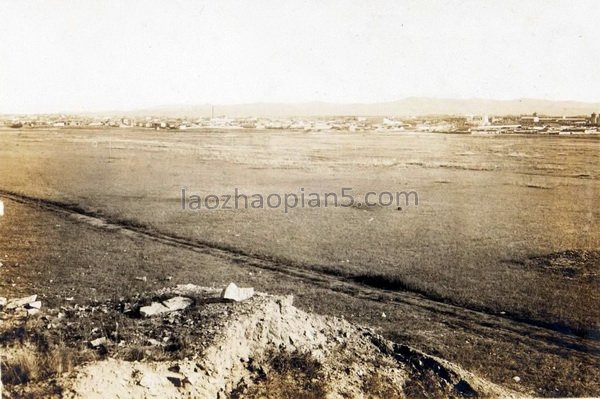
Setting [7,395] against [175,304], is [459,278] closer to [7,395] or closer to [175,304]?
[175,304]

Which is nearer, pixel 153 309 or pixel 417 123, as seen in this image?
pixel 153 309

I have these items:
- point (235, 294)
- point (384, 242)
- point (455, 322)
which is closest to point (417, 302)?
point (455, 322)

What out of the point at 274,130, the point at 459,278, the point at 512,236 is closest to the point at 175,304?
the point at 459,278

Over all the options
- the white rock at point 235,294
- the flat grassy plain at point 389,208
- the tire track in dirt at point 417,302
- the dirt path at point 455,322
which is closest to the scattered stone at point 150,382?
the white rock at point 235,294

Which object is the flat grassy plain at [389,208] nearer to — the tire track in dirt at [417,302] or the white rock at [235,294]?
the tire track in dirt at [417,302]

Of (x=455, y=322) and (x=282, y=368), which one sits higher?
(x=282, y=368)

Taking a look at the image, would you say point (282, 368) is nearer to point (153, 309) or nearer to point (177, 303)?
point (177, 303)

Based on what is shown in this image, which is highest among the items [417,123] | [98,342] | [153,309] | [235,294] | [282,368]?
[417,123]
